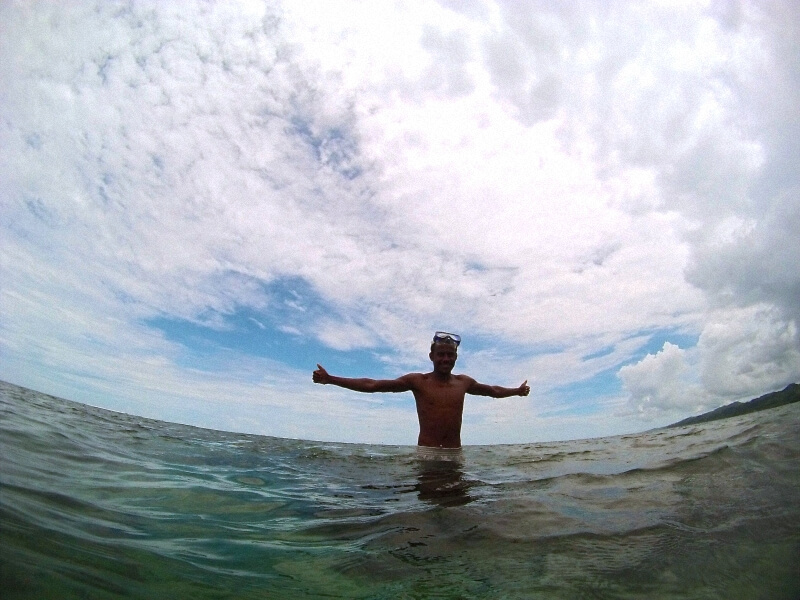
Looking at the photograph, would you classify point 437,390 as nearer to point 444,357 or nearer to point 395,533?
point 444,357

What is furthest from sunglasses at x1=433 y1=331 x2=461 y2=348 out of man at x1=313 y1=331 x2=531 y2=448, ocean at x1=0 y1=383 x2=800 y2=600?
ocean at x1=0 y1=383 x2=800 y2=600

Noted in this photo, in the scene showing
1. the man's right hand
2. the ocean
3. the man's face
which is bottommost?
the ocean

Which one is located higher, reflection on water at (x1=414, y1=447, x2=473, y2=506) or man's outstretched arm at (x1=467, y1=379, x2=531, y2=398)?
man's outstretched arm at (x1=467, y1=379, x2=531, y2=398)

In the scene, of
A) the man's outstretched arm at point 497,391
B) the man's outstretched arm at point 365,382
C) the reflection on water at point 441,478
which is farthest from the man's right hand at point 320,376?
the man's outstretched arm at point 497,391

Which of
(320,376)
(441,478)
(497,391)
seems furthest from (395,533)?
(497,391)

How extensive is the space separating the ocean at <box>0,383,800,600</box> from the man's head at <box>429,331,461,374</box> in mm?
3025

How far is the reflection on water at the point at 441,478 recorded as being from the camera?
4152 mm

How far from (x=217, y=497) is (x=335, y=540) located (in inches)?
65.7

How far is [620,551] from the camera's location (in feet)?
8.25

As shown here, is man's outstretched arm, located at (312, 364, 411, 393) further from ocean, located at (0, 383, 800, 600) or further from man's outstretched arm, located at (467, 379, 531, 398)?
ocean, located at (0, 383, 800, 600)

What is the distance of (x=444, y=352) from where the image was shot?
794 cm

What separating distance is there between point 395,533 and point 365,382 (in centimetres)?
455

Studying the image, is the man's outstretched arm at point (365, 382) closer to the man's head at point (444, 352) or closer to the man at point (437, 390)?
the man at point (437, 390)

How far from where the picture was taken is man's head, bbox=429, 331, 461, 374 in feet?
26.0
